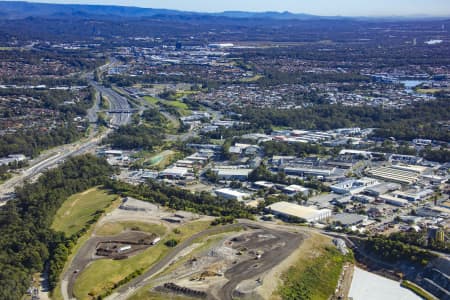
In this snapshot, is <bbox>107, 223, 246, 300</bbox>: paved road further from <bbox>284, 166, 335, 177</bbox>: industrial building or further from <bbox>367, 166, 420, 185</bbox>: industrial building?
<bbox>367, 166, 420, 185</bbox>: industrial building

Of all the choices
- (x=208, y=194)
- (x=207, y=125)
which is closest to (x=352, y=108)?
(x=207, y=125)

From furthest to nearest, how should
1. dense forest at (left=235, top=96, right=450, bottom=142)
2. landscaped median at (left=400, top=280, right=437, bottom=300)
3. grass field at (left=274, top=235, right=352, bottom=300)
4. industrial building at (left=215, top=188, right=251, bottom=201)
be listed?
dense forest at (left=235, top=96, right=450, bottom=142) < industrial building at (left=215, top=188, right=251, bottom=201) < landscaped median at (left=400, top=280, right=437, bottom=300) < grass field at (left=274, top=235, right=352, bottom=300)

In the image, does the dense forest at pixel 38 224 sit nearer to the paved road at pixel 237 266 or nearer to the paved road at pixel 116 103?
the paved road at pixel 237 266

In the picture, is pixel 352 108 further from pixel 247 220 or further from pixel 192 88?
pixel 247 220

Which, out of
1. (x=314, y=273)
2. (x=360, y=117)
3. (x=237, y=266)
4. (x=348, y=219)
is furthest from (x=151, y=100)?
(x=314, y=273)

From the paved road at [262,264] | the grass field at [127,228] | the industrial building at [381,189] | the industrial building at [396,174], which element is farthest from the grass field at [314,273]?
the industrial building at [396,174]

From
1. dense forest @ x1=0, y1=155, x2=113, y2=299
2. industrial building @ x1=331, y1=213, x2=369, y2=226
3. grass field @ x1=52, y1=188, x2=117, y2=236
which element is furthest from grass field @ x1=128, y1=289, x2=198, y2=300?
industrial building @ x1=331, y1=213, x2=369, y2=226
